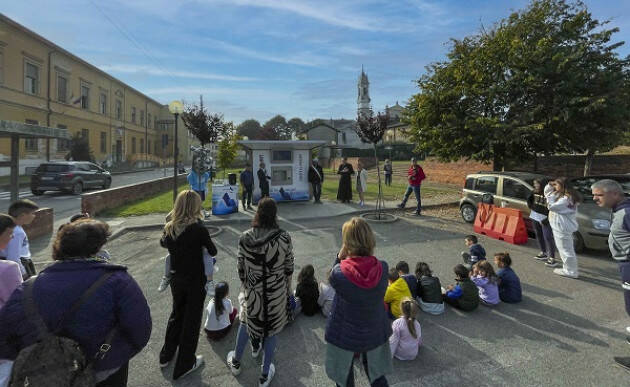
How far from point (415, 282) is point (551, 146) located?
10.3 metres

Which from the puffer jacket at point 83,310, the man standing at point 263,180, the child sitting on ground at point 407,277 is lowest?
the child sitting on ground at point 407,277

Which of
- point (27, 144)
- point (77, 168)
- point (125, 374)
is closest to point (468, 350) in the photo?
point (125, 374)

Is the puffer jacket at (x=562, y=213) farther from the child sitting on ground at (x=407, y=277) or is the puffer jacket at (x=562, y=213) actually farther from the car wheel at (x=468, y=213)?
the car wheel at (x=468, y=213)

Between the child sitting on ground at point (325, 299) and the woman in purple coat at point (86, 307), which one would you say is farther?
the child sitting on ground at point (325, 299)

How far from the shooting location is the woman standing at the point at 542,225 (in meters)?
6.22

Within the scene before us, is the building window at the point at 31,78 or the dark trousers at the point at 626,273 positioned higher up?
the building window at the point at 31,78

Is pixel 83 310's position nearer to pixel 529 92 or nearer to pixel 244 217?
pixel 244 217

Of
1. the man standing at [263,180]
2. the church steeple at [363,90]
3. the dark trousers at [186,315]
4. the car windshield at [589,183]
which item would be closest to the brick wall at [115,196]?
the man standing at [263,180]

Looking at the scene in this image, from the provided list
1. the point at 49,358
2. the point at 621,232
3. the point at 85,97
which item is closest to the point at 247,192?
the point at 621,232

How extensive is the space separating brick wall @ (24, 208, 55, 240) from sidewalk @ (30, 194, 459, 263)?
17cm

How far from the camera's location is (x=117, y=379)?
1912 millimetres

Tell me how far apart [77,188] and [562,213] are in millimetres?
19310

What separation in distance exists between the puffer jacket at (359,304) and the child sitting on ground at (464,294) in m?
2.39

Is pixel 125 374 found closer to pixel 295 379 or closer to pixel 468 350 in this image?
pixel 295 379
